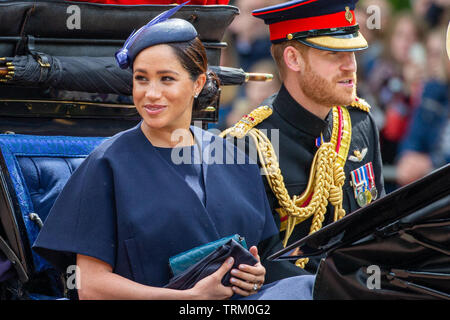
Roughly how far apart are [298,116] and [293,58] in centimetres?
22

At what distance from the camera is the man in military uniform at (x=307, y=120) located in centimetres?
313

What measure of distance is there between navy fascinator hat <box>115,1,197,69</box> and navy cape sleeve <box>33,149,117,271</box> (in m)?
0.31

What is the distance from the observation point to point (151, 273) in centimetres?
239

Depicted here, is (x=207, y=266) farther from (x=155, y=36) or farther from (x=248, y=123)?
(x=248, y=123)

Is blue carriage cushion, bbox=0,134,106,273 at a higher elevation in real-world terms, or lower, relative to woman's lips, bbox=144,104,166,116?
lower

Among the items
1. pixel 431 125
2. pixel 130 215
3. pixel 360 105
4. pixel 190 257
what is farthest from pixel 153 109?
pixel 431 125

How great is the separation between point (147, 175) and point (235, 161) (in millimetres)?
378

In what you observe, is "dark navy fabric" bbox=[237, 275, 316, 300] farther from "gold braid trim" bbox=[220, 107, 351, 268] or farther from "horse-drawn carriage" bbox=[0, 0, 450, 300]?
"gold braid trim" bbox=[220, 107, 351, 268]

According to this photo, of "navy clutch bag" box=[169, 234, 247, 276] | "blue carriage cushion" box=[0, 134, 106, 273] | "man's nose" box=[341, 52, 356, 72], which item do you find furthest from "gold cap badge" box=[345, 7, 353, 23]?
"navy clutch bag" box=[169, 234, 247, 276]

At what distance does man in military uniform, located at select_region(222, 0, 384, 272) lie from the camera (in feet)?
10.3

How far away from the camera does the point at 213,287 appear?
7.57 ft

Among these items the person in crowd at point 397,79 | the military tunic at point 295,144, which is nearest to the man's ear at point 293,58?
the military tunic at point 295,144
